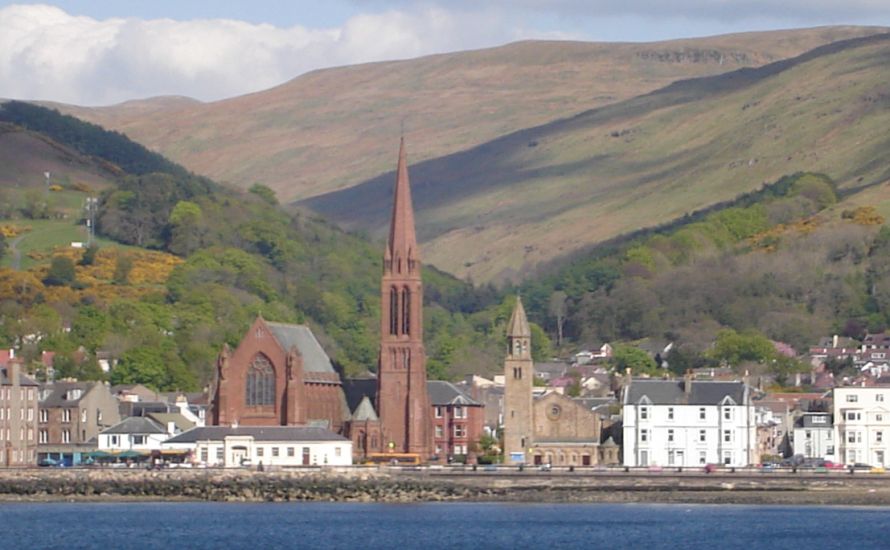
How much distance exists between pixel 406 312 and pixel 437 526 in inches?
1791

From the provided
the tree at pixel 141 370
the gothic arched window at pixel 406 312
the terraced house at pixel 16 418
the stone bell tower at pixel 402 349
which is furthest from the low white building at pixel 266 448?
the tree at pixel 141 370

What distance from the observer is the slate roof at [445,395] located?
157875mm

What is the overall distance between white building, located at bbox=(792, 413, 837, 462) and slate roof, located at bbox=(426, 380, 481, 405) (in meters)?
19.9

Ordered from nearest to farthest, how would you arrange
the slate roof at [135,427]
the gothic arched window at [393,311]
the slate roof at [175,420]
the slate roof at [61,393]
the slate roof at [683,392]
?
the slate roof at [683,392]
the slate roof at [135,427]
the slate roof at [61,393]
the slate roof at [175,420]
the gothic arched window at [393,311]

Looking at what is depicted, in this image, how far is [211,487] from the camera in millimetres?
129500

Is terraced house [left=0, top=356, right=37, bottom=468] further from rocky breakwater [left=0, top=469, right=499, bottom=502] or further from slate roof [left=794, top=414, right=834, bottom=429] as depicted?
slate roof [left=794, top=414, right=834, bottom=429]

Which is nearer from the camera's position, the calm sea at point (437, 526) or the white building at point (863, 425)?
the calm sea at point (437, 526)

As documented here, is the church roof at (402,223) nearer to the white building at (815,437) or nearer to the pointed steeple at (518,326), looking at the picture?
the pointed steeple at (518,326)

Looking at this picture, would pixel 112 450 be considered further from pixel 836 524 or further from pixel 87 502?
pixel 836 524

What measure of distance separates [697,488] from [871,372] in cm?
6752

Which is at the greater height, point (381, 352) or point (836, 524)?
point (381, 352)

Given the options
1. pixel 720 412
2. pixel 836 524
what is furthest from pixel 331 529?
pixel 720 412

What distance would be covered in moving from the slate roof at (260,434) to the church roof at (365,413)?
8633 millimetres

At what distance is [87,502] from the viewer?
5010 inches
